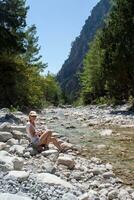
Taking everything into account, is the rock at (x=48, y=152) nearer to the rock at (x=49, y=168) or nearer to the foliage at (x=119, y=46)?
the rock at (x=49, y=168)

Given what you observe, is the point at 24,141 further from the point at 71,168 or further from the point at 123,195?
the point at 123,195

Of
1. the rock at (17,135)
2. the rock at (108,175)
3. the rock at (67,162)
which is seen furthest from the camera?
the rock at (17,135)

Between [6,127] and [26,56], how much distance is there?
4325 centimetres

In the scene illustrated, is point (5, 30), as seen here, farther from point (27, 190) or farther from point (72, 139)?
point (27, 190)

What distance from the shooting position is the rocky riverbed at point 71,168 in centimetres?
1089

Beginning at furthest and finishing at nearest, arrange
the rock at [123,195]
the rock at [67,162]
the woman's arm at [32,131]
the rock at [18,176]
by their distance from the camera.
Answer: the woman's arm at [32,131], the rock at [67,162], the rock at [123,195], the rock at [18,176]

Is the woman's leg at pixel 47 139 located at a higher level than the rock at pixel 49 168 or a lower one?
higher

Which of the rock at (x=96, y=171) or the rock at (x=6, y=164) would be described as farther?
the rock at (x=96, y=171)

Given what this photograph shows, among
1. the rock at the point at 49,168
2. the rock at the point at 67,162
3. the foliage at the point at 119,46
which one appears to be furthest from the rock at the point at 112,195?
the foliage at the point at 119,46

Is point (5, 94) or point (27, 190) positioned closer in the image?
point (27, 190)

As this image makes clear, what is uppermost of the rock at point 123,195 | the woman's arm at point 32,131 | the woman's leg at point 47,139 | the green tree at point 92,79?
the green tree at point 92,79

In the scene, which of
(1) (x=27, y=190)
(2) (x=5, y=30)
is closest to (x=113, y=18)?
(2) (x=5, y=30)

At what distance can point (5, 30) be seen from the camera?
43.7m

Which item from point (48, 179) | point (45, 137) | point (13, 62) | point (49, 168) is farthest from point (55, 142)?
point (13, 62)
